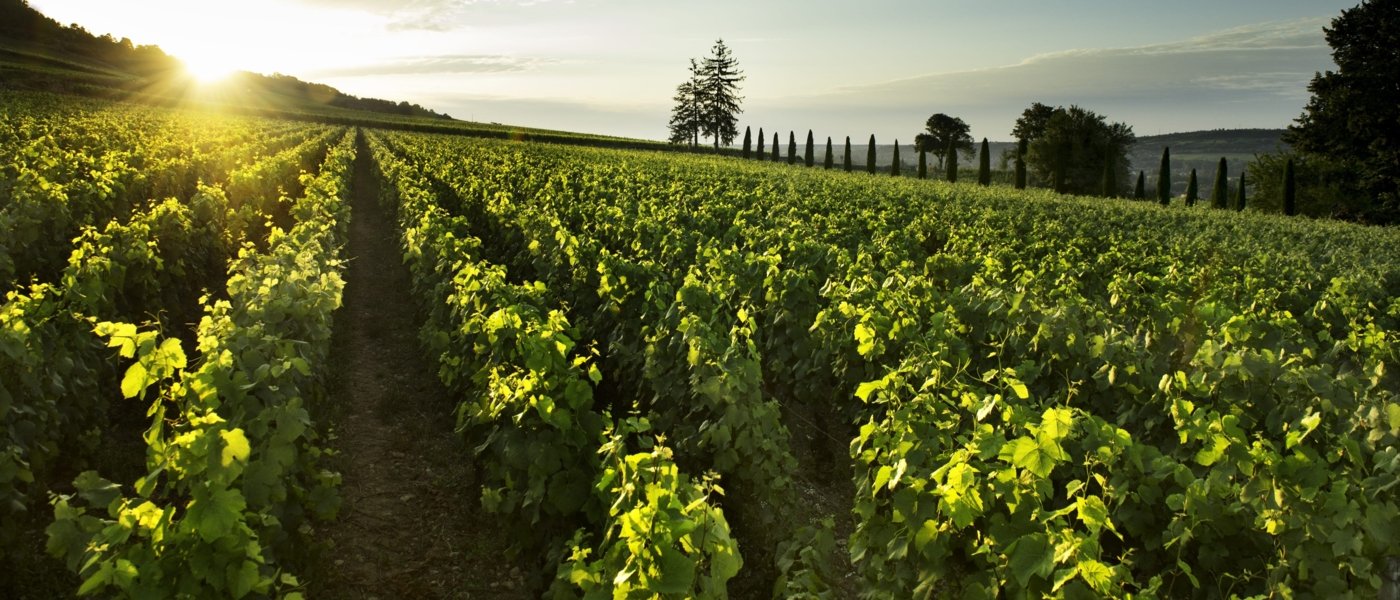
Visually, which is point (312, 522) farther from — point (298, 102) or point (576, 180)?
point (298, 102)

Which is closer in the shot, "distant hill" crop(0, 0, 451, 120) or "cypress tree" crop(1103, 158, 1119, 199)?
"cypress tree" crop(1103, 158, 1119, 199)

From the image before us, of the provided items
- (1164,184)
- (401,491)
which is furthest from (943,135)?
(401,491)

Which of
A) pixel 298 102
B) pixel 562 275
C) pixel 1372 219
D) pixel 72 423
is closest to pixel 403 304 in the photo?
pixel 562 275

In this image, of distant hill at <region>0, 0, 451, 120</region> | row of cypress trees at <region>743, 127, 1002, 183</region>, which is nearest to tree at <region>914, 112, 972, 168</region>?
row of cypress trees at <region>743, 127, 1002, 183</region>

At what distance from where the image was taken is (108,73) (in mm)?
96312

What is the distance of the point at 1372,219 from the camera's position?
3925cm

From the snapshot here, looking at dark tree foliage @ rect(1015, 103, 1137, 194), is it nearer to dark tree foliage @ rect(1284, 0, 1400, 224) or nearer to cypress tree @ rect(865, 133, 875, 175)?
cypress tree @ rect(865, 133, 875, 175)

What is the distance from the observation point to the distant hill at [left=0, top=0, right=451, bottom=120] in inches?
2975

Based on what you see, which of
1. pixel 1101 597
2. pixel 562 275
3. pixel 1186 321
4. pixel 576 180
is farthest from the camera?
pixel 576 180

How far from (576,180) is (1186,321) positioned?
19.8 meters

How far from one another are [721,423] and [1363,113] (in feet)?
162

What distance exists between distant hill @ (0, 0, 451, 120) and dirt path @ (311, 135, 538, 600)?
7886 centimetres

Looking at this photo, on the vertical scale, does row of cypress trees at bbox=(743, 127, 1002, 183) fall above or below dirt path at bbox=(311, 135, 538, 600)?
above

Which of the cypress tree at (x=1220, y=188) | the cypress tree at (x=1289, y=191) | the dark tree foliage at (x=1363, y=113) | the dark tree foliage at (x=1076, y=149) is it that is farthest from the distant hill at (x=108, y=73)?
the dark tree foliage at (x=1363, y=113)
